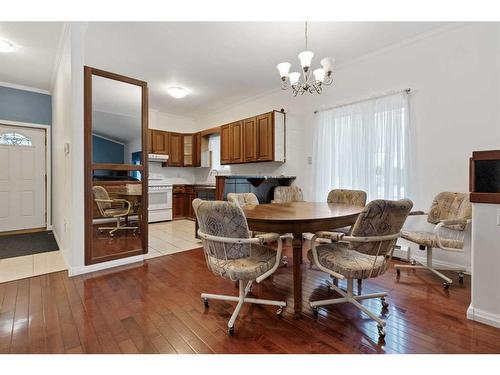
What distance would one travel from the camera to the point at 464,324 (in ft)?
5.71

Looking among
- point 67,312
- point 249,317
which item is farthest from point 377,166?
point 67,312

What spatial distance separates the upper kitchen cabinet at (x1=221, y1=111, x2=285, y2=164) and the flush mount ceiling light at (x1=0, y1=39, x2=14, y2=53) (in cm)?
339

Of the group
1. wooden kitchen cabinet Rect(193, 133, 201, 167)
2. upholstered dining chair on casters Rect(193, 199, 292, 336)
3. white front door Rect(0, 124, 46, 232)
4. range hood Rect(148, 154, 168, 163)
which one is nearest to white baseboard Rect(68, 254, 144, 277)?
upholstered dining chair on casters Rect(193, 199, 292, 336)

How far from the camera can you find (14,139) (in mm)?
4551

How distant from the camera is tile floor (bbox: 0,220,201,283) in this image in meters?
2.75

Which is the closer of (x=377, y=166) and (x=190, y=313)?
(x=190, y=313)

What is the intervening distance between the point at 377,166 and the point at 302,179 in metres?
1.30

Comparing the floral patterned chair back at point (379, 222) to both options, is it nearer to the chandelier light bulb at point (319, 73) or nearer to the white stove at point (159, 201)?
the chandelier light bulb at point (319, 73)

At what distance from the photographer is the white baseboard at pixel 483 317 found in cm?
170

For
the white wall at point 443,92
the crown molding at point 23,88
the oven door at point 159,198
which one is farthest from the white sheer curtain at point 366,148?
the crown molding at point 23,88

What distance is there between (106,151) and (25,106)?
9.90 ft

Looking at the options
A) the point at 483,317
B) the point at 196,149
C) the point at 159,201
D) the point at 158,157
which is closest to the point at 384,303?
the point at 483,317

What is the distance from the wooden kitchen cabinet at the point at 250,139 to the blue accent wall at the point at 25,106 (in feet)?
12.4

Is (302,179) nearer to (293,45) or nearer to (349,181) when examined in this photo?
(349,181)
